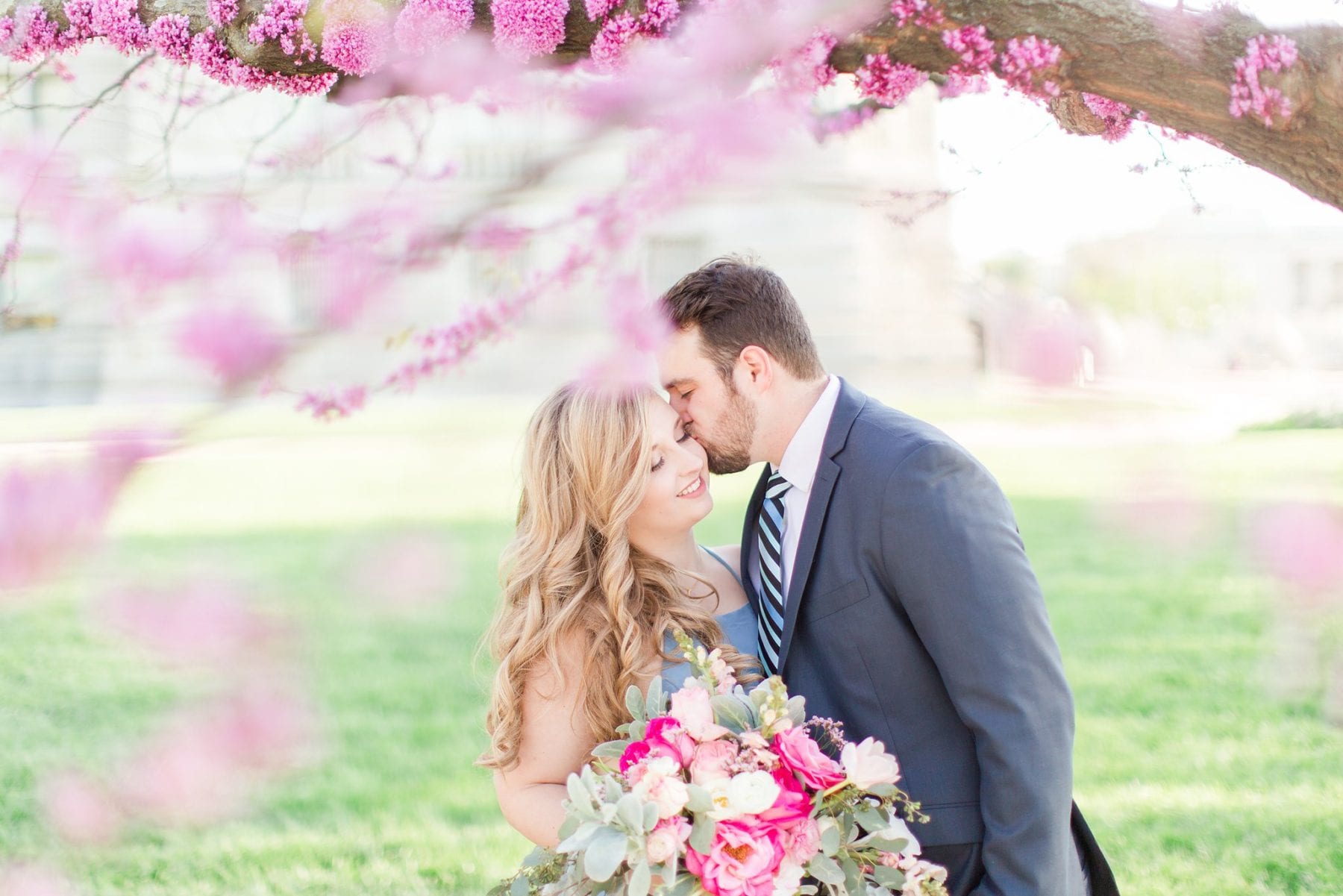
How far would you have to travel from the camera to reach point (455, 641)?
7238 mm

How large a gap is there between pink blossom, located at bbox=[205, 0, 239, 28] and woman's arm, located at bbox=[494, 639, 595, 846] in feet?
4.75

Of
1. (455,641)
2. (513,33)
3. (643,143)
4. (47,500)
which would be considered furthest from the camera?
(455,641)

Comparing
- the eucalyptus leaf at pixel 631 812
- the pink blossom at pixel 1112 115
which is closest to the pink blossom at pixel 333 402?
the eucalyptus leaf at pixel 631 812

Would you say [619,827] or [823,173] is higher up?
[823,173]

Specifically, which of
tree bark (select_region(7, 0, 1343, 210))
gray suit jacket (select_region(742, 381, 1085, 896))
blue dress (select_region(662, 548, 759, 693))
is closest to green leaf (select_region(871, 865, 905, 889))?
gray suit jacket (select_region(742, 381, 1085, 896))

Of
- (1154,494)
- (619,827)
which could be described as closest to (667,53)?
(619,827)

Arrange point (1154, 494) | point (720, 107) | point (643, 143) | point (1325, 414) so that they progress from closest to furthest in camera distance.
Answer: point (720, 107) < point (643, 143) < point (1154, 494) < point (1325, 414)

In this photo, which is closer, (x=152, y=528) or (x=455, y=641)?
(x=455, y=641)

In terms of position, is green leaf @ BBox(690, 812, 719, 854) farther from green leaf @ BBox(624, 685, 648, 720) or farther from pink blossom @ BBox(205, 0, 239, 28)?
pink blossom @ BBox(205, 0, 239, 28)

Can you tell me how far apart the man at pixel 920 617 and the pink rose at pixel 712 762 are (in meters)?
0.46

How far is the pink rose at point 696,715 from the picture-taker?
78.9 inches

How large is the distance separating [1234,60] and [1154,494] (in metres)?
1.63

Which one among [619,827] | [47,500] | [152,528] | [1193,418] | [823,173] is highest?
[823,173]

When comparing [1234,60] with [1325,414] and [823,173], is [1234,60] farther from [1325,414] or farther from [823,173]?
[1325,414]
